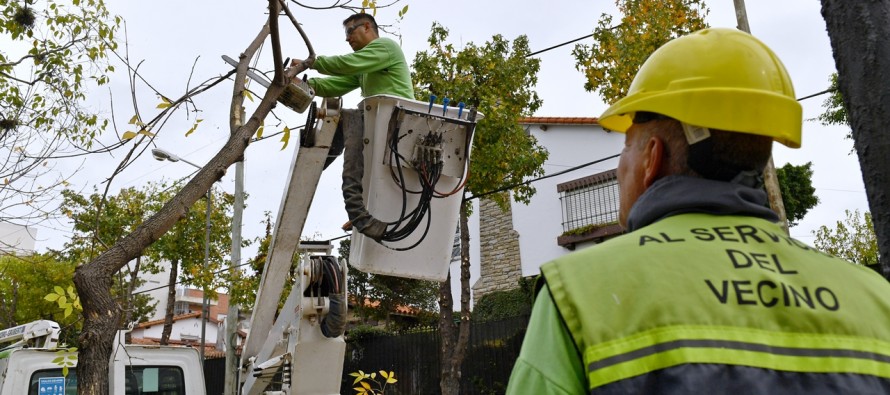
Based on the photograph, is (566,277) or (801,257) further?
(801,257)

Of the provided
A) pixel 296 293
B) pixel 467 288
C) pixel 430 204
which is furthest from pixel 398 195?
pixel 467 288

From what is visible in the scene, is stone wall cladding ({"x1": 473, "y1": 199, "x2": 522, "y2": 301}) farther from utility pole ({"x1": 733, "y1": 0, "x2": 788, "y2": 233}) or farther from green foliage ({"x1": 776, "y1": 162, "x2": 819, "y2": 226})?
utility pole ({"x1": 733, "y1": 0, "x2": 788, "y2": 233})

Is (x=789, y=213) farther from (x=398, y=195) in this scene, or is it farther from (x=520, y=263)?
(x=398, y=195)

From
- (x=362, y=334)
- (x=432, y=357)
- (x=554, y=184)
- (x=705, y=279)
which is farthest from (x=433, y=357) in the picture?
(x=705, y=279)

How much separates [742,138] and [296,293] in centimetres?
405

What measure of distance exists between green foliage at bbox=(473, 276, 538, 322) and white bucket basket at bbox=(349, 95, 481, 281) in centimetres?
1163

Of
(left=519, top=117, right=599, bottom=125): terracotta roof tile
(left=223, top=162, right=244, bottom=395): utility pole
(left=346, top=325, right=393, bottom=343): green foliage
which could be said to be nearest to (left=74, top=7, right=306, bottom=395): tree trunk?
(left=346, top=325, right=393, bottom=343): green foliage

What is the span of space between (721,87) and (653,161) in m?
0.21

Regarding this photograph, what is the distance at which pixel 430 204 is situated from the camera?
17.0ft

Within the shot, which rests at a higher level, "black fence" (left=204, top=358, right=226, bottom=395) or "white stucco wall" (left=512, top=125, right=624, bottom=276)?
"white stucco wall" (left=512, top=125, right=624, bottom=276)

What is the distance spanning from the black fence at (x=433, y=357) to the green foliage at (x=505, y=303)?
222 cm

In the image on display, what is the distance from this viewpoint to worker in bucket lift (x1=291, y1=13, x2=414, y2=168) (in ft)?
16.9

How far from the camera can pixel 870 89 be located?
7.14 ft

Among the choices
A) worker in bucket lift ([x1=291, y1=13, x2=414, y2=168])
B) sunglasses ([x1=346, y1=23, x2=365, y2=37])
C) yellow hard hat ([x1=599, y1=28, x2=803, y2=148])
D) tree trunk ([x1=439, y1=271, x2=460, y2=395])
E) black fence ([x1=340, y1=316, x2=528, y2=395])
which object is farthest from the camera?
black fence ([x1=340, y1=316, x2=528, y2=395])
